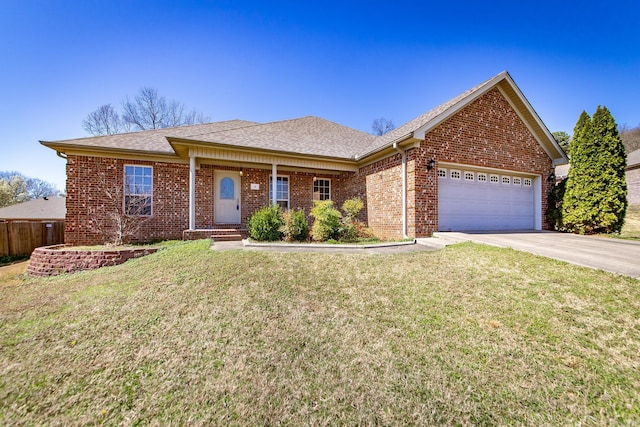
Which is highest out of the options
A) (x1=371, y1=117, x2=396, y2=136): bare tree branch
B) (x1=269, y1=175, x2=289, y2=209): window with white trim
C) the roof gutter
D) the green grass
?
(x1=371, y1=117, x2=396, y2=136): bare tree branch

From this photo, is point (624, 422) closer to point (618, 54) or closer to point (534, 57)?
point (534, 57)

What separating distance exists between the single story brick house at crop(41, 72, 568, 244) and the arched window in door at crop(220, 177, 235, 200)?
0.12 feet

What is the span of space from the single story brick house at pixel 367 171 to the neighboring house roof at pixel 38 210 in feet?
40.3

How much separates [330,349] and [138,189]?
31.6 ft

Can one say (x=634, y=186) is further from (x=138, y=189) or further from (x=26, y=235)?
(x=26, y=235)

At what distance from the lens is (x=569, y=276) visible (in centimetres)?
425

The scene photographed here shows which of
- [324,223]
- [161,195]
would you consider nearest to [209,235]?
[161,195]

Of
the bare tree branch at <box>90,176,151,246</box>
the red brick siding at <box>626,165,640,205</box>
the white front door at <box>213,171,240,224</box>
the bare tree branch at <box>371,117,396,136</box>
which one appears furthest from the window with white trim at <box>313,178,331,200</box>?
the bare tree branch at <box>371,117,396,136</box>

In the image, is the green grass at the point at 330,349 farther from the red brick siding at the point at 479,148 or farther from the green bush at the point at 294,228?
the red brick siding at the point at 479,148

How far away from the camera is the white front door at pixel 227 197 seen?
10016 millimetres

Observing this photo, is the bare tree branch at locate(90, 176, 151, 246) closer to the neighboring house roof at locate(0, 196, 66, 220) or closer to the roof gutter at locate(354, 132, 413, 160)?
the roof gutter at locate(354, 132, 413, 160)

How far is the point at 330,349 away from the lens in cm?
266

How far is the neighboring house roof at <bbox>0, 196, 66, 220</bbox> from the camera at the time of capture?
55.2 feet

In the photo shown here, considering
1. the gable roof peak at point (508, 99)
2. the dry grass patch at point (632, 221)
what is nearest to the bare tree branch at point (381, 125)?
the dry grass patch at point (632, 221)
